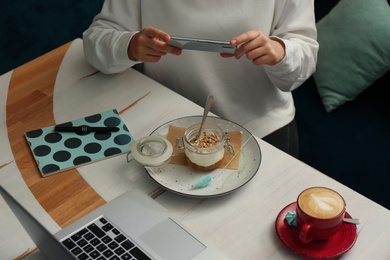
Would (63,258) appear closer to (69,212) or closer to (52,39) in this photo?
(69,212)

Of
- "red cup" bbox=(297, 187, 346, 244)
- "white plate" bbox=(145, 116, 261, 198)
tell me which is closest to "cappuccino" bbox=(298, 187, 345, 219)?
"red cup" bbox=(297, 187, 346, 244)

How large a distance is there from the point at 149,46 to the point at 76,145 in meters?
0.29

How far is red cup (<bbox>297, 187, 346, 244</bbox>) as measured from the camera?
2.96ft

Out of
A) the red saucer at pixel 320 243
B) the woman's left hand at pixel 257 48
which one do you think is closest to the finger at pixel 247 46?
the woman's left hand at pixel 257 48

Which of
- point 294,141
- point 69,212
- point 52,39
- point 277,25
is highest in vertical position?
point 277,25

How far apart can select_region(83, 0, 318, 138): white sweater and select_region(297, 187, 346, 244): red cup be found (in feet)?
1.41

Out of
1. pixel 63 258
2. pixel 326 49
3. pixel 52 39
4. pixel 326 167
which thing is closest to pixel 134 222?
pixel 63 258

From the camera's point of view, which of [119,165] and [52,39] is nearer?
[119,165]

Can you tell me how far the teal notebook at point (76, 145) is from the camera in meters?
1.14

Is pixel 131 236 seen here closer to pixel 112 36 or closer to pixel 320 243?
pixel 320 243

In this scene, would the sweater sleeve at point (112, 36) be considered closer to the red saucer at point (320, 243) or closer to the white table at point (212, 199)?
the white table at point (212, 199)

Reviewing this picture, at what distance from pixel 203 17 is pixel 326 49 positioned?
0.66 meters

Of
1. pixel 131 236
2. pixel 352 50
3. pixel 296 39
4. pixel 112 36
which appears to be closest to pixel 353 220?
pixel 131 236

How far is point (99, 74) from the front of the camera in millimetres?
1420
